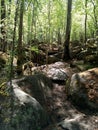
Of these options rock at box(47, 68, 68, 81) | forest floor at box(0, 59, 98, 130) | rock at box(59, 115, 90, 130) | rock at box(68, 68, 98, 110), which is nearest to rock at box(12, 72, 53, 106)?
forest floor at box(0, 59, 98, 130)

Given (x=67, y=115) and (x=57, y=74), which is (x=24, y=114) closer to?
(x=67, y=115)

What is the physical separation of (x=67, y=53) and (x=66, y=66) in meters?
2.25

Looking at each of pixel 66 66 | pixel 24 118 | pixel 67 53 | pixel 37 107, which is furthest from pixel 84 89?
pixel 67 53

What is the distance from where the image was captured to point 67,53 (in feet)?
56.3

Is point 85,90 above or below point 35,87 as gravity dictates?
below

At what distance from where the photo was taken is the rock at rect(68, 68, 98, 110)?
9953 mm

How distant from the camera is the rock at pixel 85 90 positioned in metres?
9.95

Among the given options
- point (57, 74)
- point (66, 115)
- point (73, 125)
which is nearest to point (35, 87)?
point (66, 115)

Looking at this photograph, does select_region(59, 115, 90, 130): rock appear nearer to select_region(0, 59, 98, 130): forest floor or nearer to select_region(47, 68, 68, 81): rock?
select_region(0, 59, 98, 130): forest floor

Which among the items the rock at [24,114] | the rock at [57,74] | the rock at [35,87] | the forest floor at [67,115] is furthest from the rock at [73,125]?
the rock at [57,74]

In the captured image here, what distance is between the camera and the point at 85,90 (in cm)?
1030

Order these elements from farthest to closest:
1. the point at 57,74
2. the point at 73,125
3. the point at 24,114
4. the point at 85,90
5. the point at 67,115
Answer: the point at 57,74, the point at 85,90, the point at 67,115, the point at 73,125, the point at 24,114

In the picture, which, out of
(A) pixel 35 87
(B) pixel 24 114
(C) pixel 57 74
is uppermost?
(A) pixel 35 87

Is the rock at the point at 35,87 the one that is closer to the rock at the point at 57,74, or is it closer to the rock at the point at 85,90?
the rock at the point at 85,90
